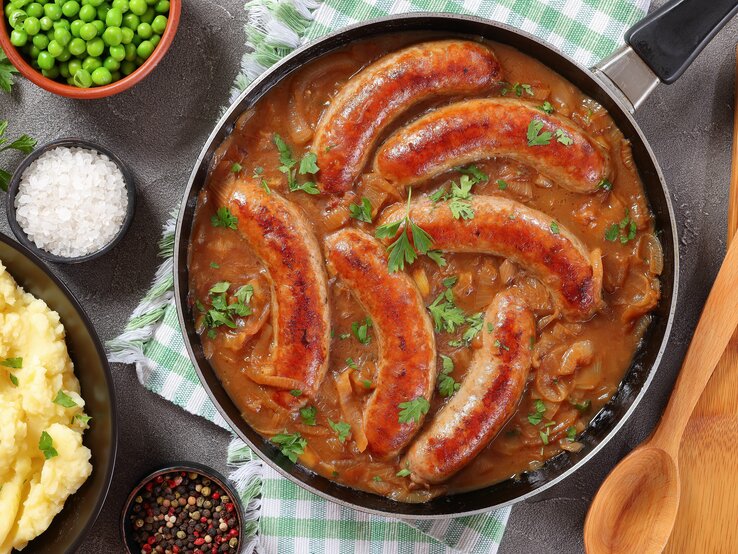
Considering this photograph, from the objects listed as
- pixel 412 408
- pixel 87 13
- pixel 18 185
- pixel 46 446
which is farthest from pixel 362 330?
pixel 87 13

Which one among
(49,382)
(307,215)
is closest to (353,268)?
(307,215)

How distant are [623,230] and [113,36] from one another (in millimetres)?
3400

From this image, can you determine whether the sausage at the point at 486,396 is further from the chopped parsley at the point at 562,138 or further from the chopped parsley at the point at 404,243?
the chopped parsley at the point at 562,138

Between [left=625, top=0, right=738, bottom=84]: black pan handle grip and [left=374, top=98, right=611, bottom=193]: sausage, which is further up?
[left=625, top=0, right=738, bottom=84]: black pan handle grip

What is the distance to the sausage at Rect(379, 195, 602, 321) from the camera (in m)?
4.23

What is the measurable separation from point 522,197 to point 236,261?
5.84 ft

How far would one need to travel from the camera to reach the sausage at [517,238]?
4.23m

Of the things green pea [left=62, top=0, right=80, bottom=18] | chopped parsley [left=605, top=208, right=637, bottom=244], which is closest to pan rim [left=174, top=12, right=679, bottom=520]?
chopped parsley [left=605, top=208, right=637, bottom=244]

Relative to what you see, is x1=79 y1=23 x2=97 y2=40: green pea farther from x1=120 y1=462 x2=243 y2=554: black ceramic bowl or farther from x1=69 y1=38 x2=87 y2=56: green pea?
x1=120 y1=462 x2=243 y2=554: black ceramic bowl

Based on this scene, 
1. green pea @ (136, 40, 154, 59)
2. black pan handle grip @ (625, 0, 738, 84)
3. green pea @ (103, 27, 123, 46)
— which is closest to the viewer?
black pan handle grip @ (625, 0, 738, 84)

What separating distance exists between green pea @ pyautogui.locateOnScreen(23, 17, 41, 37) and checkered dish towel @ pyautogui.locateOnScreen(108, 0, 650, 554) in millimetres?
1271

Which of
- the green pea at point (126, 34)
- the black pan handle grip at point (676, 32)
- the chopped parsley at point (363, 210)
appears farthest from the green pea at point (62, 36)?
the black pan handle grip at point (676, 32)

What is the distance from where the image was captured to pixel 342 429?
4398mm

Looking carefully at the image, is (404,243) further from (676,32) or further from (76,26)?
(76,26)
